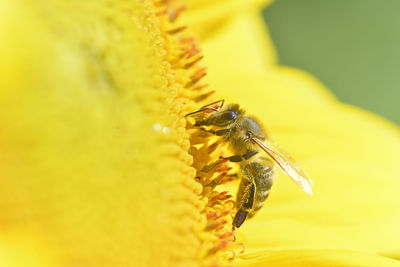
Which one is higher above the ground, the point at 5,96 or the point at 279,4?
the point at 279,4

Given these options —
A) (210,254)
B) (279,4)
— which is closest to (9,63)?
(210,254)

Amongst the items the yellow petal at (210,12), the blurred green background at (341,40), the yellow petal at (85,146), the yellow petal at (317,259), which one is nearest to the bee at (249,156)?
the yellow petal at (317,259)

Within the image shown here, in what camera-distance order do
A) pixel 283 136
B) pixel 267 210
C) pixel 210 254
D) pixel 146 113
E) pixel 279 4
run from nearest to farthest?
1. pixel 146 113
2. pixel 210 254
3. pixel 267 210
4. pixel 283 136
5. pixel 279 4

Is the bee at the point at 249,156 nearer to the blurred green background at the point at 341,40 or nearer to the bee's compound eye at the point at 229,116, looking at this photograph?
the bee's compound eye at the point at 229,116

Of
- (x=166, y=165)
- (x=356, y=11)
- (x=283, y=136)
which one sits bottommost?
(x=166, y=165)

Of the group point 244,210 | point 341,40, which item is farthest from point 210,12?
point 341,40

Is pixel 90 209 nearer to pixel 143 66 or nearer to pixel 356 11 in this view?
pixel 143 66

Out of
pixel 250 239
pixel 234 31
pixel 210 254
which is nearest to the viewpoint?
pixel 210 254

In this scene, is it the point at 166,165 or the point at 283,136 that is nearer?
the point at 166,165
